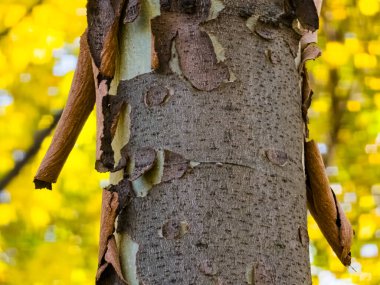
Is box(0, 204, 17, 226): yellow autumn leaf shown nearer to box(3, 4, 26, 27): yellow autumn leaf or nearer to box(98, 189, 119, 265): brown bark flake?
box(3, 4, 26, 27): yellow autumn leaf

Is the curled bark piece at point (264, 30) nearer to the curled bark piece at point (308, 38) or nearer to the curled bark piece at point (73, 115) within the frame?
the curled bark piece at point (308, 38)

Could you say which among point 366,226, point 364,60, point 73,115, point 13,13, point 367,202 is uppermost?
point 73,115

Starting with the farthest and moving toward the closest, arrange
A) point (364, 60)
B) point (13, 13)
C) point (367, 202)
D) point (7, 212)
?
point (367, 202) → point (364, 60) → point (7, 212) → point (13, 13)

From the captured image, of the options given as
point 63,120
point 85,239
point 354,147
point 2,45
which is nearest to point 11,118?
point 2,45

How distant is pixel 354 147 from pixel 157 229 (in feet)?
13.7

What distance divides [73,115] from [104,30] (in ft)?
0.37

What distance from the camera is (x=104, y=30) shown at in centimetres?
84

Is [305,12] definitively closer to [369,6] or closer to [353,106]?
[369,6]

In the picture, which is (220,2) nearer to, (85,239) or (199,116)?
(199,116)

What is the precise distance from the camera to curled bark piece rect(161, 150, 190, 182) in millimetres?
724

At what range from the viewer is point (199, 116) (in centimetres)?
73

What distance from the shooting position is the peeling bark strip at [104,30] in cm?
82

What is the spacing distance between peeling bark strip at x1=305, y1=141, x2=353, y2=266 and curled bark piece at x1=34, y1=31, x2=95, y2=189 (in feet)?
0.89

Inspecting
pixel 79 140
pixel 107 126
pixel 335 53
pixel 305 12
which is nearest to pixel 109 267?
pixel 107 126
